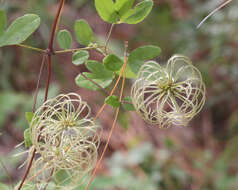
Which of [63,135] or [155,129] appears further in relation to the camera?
[155,129]

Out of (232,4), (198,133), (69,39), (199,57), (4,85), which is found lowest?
(198,133)

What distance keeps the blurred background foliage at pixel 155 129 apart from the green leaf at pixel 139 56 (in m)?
0.94

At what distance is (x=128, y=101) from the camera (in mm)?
532

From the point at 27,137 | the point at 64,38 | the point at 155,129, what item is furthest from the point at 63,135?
the point at 155,129

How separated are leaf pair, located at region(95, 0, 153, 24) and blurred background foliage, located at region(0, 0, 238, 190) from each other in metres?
0.96

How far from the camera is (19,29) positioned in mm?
497

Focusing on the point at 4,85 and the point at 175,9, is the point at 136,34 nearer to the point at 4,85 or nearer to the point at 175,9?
the point at 175,9

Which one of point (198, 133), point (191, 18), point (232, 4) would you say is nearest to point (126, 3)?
point (232, 4)

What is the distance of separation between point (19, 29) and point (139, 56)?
7.5 inches

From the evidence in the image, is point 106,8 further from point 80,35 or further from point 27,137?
point 27,137

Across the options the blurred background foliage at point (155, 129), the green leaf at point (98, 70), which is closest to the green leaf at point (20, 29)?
the green leaf at point (98, 70)

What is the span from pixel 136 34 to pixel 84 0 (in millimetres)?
470

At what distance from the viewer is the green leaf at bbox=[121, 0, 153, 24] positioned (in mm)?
491

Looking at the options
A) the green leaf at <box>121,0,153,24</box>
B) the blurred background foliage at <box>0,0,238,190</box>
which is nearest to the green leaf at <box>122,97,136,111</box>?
the green leaf at <box>121,0,153,24</box>
